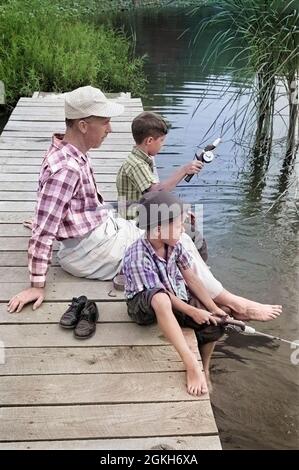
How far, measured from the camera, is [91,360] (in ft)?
8.23

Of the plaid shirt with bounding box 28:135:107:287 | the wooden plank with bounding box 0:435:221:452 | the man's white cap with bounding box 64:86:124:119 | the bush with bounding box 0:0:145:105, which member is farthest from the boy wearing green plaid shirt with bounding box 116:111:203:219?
the bush with bounding box 0:0:145:105

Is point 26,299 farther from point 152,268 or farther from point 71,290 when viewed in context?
point 152,268

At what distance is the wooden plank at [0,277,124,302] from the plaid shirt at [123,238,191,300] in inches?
12.0

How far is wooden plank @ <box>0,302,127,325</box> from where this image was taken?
277 centimetres

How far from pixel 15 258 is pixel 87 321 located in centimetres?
82

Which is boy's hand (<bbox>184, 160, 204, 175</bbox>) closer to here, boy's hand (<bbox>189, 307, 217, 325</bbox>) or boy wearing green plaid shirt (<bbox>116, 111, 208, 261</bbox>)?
boy wearing green plaid shirt (<bbox>116, 111, 208, 261</bbox>)

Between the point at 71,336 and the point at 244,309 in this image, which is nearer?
the point at 71,336

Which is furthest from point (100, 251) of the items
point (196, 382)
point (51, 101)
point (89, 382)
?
point (51, 101)

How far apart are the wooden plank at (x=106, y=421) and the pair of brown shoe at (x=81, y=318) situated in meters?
0.45

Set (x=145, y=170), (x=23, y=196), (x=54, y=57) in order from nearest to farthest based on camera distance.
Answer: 1. (x=145, y=170)
2. (x=23, y=196)
3. (x=54, y=57)

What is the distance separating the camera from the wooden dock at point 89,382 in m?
2.11

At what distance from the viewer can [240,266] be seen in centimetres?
453
